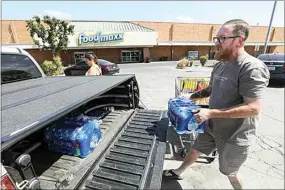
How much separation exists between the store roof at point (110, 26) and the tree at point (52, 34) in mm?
10562

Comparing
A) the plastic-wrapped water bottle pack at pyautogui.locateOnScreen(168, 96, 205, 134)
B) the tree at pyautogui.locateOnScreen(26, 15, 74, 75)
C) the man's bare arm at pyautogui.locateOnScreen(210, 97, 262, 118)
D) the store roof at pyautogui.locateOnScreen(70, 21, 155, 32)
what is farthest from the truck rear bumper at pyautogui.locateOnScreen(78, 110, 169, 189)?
the store roof at pyautogui.locateOnScreen(70, 21, 155, 32)

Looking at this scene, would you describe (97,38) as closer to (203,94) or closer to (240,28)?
(203,94)

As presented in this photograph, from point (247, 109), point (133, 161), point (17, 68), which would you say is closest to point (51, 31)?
point (17, 68)

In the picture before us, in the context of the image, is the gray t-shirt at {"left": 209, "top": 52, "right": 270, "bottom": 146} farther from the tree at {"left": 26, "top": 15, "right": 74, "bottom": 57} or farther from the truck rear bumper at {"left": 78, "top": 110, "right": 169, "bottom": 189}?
the tree at {"left": 26, "top": 15, "right": 74, "bottom": 57}

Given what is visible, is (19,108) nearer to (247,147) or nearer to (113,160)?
(113,160)

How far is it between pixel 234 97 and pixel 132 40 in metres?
27.9

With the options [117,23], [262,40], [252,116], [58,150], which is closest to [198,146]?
[252,116]

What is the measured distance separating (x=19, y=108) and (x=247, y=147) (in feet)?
8.18

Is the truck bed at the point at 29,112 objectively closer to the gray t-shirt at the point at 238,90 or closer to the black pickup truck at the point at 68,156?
the black pickup truck at the point at 68,156

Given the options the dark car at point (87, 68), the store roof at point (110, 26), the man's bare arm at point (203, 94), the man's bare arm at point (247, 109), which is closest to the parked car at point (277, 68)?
the man's bare arm at point (203, 94)

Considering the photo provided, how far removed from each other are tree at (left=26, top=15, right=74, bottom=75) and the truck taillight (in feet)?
55.3

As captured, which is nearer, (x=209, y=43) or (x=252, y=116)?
(x=252, y=116)

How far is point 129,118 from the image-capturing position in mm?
3201

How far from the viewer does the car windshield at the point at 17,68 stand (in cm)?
330
